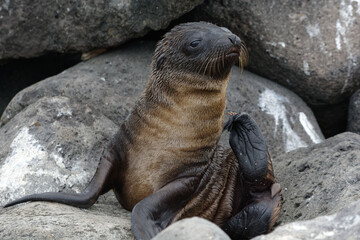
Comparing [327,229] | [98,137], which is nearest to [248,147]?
[98,137]

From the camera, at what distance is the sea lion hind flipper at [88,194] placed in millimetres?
5180

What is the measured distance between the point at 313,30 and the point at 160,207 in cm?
333

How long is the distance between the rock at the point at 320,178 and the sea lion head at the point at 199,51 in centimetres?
101

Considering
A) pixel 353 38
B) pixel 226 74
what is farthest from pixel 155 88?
pixel 353 38

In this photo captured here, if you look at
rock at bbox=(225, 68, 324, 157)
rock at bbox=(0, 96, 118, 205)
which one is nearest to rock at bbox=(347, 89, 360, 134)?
rock at bbox=(225, 68, 324, 157)

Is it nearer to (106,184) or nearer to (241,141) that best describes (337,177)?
(241,141)

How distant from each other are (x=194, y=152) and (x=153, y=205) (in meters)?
0.65

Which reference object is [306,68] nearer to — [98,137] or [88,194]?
[98,137]

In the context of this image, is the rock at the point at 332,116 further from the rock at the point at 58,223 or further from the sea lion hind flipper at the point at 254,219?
the rock at the point at 58,223

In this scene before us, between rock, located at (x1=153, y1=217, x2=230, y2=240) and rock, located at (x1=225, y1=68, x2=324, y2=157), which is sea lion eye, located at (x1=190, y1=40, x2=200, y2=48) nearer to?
rock, located at (x1=225, y1=68, x2=324, y2=157)

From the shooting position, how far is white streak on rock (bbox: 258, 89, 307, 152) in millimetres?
7479

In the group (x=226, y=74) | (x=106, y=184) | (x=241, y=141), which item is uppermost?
(x=226, y=74)

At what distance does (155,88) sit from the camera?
583 centimetres

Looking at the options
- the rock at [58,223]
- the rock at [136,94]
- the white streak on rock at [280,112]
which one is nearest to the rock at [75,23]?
the rock at [136,94]
